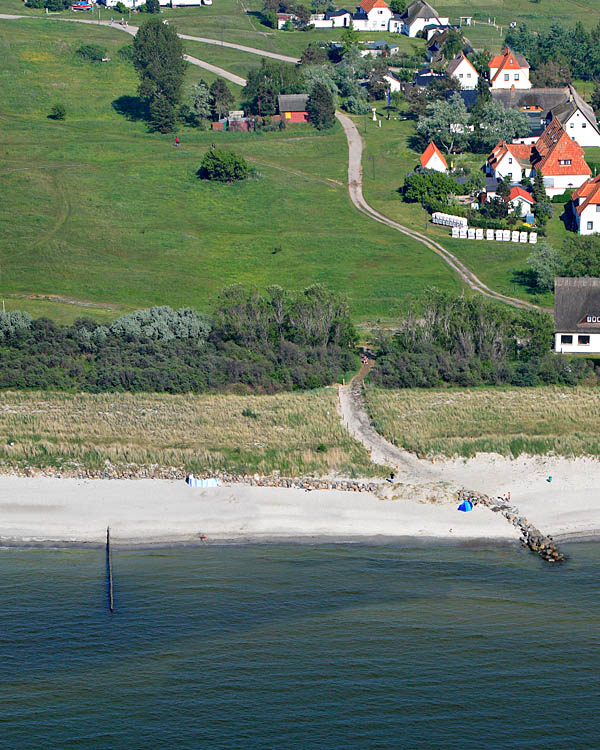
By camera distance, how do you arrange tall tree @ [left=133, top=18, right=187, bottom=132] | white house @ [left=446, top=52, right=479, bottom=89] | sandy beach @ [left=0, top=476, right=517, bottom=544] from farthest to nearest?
white house @ [left=446, top=52, right=479, bottom=89], tall tree @ [left=133, top=18, right=187, bottom=132], sandy beach @ [left=0, top=476, right=517, bottom=544]

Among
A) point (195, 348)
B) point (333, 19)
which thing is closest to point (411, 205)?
point (195, 348)

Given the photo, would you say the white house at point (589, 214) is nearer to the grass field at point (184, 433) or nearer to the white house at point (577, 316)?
the white house at point (577, 316)

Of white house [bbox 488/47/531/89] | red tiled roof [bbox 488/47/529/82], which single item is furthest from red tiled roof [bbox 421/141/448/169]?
red tiled roof [bbox 488/47/529/82]

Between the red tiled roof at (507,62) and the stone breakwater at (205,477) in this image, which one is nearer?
the stone breakwater at (205,477)

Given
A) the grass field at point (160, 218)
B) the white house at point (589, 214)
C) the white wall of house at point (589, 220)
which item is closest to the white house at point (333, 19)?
the grass field at point (160, 218)

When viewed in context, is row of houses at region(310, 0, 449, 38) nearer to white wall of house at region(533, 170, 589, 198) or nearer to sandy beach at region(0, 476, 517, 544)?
white wall of house at region(533, 170, 589, 198)

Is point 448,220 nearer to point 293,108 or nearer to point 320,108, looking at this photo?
point 320,108
